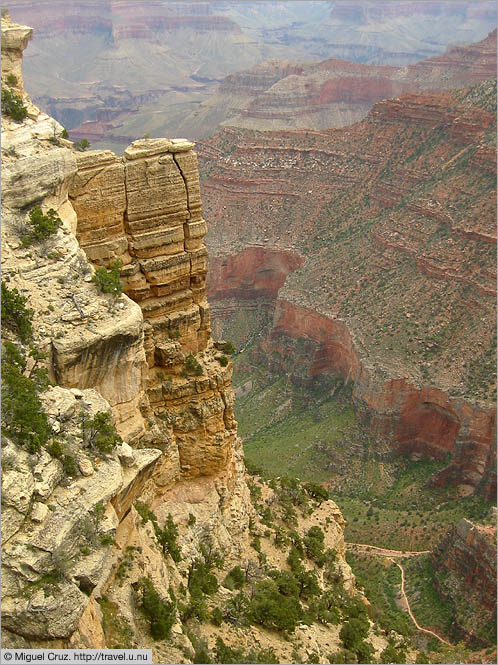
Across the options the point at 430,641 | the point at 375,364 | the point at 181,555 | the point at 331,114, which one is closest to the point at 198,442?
the point at 181,555

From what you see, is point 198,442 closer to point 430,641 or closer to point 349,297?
point 430,641

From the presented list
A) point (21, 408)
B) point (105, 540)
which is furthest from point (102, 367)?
point (105, 540)

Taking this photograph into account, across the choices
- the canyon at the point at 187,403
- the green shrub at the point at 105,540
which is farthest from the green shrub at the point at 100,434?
the green shrub at the point at 105,540

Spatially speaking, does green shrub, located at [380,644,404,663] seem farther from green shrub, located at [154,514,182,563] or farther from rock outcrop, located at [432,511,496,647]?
rock outcrop, located at [432,511,496,647]

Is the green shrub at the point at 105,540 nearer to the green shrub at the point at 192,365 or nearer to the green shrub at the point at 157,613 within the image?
the green shrub at the point at 157,613

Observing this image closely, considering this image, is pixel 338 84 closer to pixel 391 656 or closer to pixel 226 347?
pixel 226 347

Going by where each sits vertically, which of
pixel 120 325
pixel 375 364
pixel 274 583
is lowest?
pixel 375 364

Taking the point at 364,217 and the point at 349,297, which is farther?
the point at 364,217
